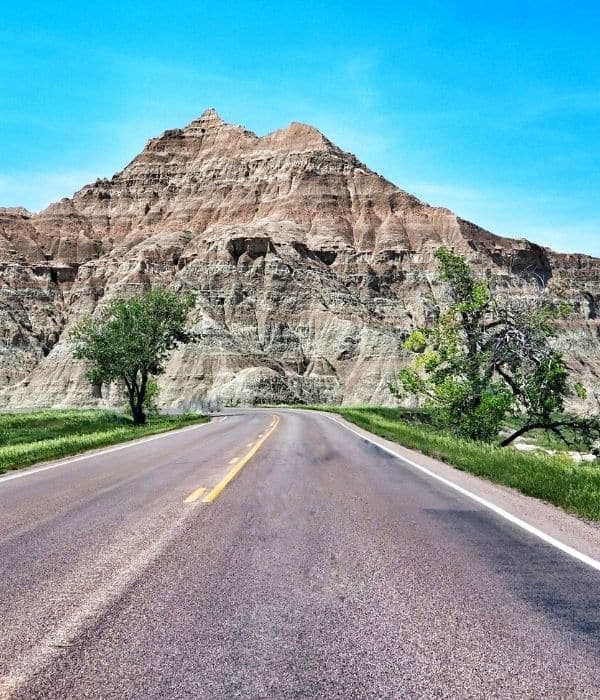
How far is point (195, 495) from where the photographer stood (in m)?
9.49

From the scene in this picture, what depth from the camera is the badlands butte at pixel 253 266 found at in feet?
307

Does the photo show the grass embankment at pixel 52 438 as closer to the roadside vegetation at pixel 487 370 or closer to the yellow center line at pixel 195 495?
the yellow center line at pixel 195 495

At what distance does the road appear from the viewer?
3.36 m

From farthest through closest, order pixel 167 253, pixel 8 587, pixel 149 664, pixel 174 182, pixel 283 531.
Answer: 1. pixel 174 182
2. pixel 167 253
3. pixel 283 531
4. pixel 8 587
5. pixel 149 664

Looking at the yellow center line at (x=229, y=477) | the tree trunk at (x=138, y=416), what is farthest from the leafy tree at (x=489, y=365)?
the tree trunk at (x=138, y=416)

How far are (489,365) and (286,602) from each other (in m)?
17.7

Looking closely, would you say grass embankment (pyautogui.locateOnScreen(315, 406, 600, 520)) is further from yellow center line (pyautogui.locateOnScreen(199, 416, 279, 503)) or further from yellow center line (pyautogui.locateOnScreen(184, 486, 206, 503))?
yellow center line (pyautogui.locateOnScreen(184, 486, 206, 503))

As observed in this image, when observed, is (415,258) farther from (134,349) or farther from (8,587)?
(8,587)

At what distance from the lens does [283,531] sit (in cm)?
703

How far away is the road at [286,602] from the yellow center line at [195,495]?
0.31 ft

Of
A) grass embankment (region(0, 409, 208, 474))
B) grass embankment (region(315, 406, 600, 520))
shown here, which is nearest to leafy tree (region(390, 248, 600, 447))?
grass embankment (region(315, 406, 600, 520))

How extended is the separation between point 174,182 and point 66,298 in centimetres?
4088

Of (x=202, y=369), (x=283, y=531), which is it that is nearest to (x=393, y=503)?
(x=283, y=531)

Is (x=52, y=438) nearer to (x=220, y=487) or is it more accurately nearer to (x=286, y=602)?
(x=220, y=487)
